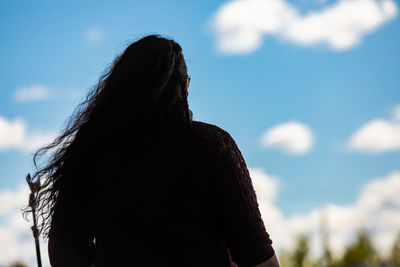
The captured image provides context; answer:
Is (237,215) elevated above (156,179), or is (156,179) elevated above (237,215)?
(156,179)

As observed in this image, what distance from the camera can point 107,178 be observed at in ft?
8.02

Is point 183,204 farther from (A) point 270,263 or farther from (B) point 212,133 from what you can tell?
(A) point 270,263

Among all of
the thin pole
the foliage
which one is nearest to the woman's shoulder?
the thin pole

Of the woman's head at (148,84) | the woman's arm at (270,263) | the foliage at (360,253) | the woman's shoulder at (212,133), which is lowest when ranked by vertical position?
the woman's arm at (270,263)

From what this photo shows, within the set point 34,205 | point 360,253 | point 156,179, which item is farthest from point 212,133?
point 360,253

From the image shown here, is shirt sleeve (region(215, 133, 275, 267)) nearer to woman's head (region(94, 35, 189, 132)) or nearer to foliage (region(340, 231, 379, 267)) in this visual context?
woman's head (region(94, 35, 189, 132))

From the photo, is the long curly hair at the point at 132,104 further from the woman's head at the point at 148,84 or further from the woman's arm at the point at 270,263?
the woman's arm at the point at 270,263

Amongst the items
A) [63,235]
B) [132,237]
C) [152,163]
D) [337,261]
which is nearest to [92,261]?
[63,235]

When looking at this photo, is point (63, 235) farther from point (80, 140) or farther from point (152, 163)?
point (152, 163)

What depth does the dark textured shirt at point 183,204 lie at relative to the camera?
90.2 inches

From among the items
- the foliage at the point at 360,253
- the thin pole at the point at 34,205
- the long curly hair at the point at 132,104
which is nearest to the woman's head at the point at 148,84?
the long curly hair at the point at 132,104

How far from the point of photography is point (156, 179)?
2324 mm

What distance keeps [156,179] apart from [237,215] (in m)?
0.36

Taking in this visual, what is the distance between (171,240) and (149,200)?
0.60ft
